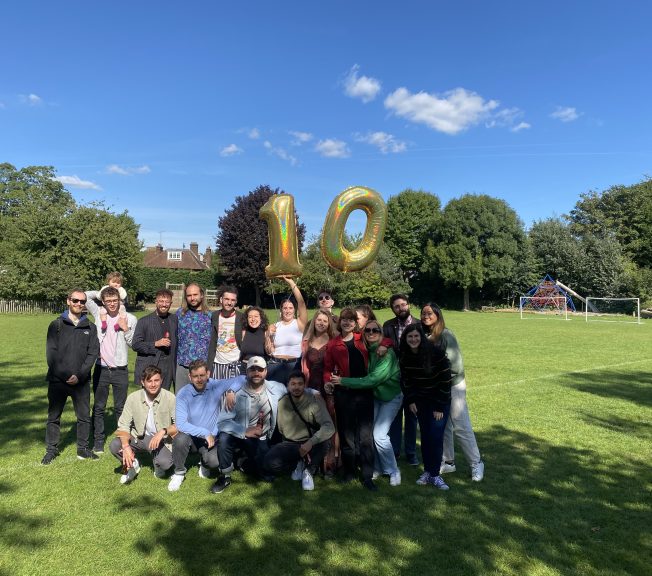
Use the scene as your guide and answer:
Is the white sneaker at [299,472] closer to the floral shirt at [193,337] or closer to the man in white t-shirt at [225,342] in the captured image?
the man in white t-shirt at [225,342]

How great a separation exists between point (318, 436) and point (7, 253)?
34528 mm

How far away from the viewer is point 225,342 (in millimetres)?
5578

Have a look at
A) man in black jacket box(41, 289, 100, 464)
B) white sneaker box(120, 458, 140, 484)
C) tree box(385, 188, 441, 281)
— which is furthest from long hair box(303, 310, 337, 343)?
tree box(385, 188, 441, 281)

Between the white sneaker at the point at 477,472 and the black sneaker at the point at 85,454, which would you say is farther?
the black sneaker at the point at 85,454

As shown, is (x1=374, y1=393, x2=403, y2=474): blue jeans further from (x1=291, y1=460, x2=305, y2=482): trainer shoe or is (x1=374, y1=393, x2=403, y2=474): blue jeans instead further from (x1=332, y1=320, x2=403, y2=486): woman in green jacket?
(x1=291, y1=460, x2=305, y2=482): trainer shoe

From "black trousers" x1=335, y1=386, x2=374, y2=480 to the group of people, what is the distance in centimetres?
1

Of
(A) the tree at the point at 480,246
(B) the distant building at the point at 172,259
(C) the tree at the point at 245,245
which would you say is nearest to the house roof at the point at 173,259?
(B) the distant building at the point at 172,259

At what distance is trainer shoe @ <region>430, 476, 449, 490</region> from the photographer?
4.80 metres

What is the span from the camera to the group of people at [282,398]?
4.81 meters

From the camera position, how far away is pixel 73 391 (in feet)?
17.8

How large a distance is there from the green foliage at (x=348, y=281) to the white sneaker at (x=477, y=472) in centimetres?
2887

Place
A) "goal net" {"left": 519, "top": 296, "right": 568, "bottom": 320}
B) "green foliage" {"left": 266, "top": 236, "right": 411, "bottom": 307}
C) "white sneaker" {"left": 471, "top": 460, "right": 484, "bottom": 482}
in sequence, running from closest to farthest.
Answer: "white sneaker" {"left": 471, "top": 460, "right": 484, "bottom": 482} → "green foliage" {"left": 266, "top": 236, "right": 411, "bottom": 307} → "goal net" {"left": 519, "top": 296, "right": 568, "bottom": 320}

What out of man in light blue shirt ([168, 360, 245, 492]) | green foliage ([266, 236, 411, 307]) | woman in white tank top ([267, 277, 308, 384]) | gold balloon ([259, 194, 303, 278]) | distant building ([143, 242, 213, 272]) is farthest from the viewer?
distant building ([143, 242, 213, 272])

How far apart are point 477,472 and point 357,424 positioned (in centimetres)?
140
